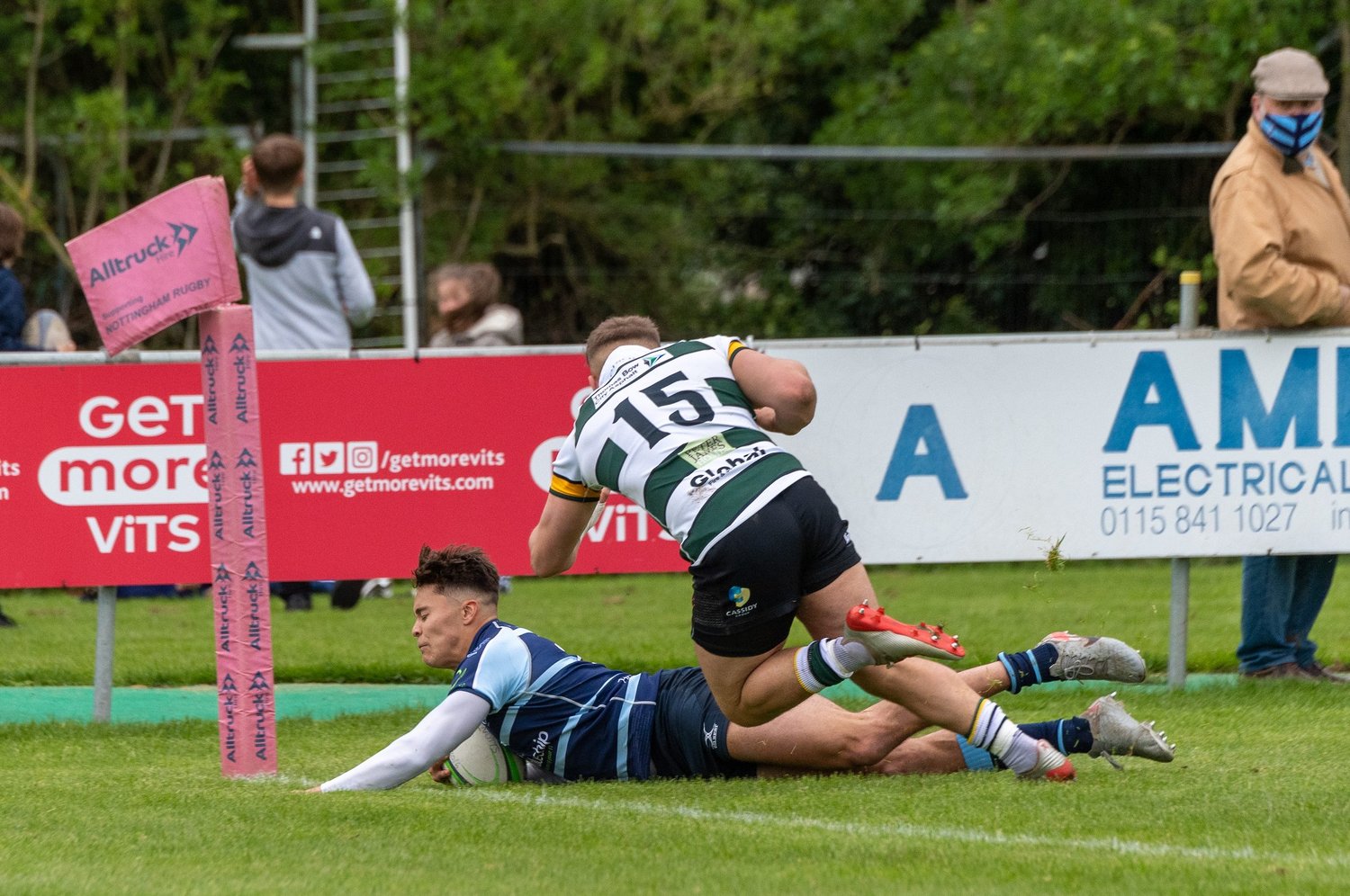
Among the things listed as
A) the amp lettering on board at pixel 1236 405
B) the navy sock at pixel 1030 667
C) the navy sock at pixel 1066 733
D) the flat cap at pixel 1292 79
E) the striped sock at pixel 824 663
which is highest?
the flat cap at pixel 1292 79

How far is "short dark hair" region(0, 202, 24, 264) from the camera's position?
10031 millimetres

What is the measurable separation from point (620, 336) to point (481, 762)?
1494 millimetres

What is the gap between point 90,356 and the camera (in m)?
7.70

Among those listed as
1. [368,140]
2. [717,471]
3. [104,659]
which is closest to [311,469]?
[104,659]

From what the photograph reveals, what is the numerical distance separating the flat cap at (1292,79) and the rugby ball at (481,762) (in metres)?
4.47

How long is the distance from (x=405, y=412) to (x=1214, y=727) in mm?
3484

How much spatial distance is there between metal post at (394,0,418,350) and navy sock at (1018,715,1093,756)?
8.75 meters

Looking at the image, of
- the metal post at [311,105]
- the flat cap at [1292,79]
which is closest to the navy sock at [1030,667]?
the flat cap at [1292,79]

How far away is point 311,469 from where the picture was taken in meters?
7.99

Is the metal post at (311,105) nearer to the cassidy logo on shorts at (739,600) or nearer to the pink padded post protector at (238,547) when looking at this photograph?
the pink padded post protector at (238,547)

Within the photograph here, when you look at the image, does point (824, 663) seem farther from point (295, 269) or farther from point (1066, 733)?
point (295, 269)

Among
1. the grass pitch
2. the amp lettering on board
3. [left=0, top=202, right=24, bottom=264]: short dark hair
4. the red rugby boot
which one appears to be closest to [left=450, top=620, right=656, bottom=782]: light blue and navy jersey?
the grass pitch

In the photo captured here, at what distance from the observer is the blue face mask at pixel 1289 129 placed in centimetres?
823

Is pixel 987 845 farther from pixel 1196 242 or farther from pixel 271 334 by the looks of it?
pixel 1196 242
